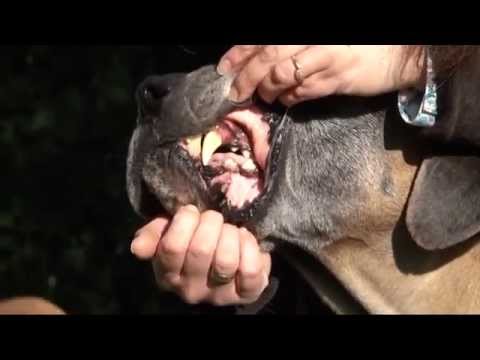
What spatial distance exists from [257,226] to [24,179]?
2.10 meters

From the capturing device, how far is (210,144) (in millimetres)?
2287

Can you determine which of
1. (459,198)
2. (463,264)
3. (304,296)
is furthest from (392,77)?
(304,296)

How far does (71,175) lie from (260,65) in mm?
2293

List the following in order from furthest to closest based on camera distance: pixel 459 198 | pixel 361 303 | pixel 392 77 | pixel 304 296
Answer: pixel 304 296
pixel 361 303
pixel 459 198
pixel 392 77

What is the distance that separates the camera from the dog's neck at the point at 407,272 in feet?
7.94

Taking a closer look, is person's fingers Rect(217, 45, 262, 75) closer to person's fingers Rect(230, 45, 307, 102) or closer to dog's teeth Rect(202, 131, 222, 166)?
person's fingers Rect(230, 45, 307, 102)

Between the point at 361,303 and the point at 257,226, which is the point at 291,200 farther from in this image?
the point at 361,303

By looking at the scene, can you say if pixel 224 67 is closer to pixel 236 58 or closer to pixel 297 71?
pixel 236 58

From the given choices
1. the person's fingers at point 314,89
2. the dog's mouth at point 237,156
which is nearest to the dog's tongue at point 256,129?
the dog's mouth at point 237,156

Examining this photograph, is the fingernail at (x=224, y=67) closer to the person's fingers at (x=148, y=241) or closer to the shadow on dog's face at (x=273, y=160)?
the shadow on dog's face at (x=273, y=160)

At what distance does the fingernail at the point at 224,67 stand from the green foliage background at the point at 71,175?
1953 millimetres

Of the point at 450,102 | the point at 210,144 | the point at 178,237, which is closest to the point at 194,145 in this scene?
the point at 210,144

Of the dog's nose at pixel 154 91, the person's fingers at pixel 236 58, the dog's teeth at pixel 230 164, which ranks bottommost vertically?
the dog's teeth at pixel 230 164
